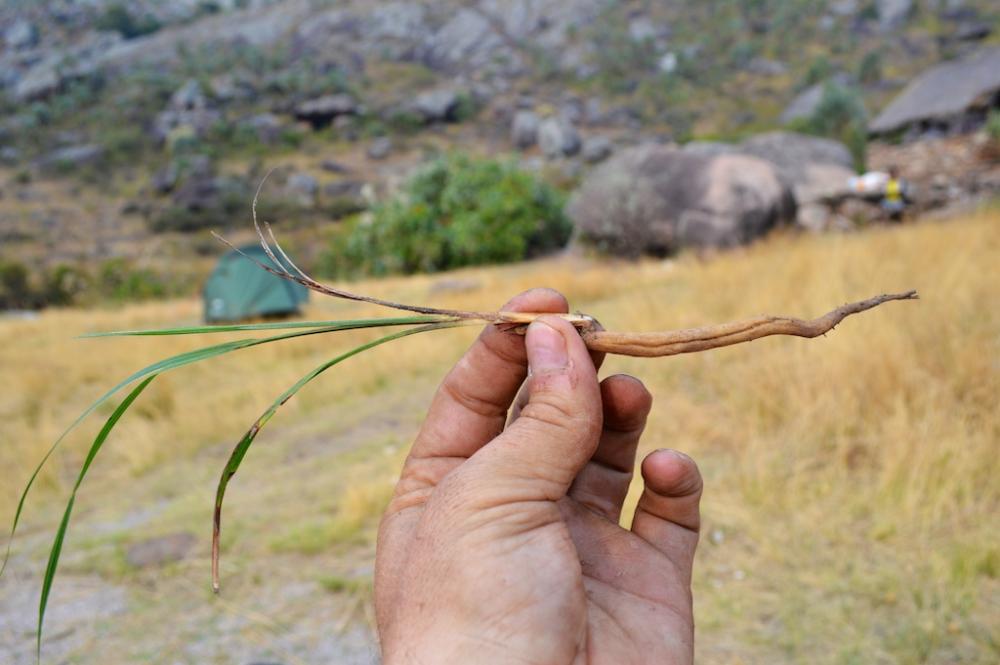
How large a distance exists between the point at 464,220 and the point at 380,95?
49.5 m

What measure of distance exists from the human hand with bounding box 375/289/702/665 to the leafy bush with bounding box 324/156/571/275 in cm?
1426

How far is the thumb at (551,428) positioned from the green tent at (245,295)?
10.6 metres

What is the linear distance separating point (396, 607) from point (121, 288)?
23.2 meters

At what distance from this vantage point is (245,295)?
11398 millimetres

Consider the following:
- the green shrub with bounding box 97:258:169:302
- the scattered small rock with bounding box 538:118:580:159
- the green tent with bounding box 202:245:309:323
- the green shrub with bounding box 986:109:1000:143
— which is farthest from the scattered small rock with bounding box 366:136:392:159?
the green shrub with bounding box 986:109:1000:143

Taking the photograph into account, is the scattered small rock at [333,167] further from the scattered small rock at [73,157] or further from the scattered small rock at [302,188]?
the scattered small rock at [73,157]

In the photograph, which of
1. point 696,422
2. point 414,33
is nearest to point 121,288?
point 696,422

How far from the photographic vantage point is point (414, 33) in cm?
7594

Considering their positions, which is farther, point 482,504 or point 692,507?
point 692,507

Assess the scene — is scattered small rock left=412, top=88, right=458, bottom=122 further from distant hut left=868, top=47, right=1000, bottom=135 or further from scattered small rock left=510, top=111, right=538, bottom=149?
distant hut left=868, top=47, right=1000, bottom=135

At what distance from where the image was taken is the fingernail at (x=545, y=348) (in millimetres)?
1318

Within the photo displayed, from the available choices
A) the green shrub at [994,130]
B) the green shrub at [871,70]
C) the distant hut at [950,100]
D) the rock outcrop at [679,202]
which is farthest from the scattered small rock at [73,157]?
the green shrub at [994,130]

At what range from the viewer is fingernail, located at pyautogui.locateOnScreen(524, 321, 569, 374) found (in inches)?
51.9

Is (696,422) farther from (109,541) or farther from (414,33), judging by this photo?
(414,33)
